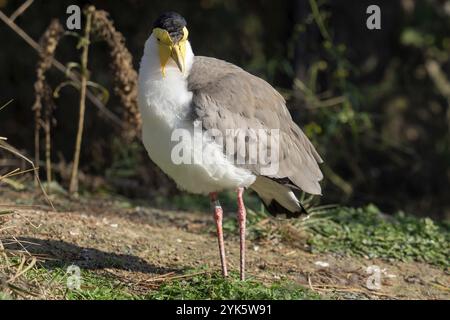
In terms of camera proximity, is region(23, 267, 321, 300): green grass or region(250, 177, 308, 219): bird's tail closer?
region(23, 267, 321, 300): green grass

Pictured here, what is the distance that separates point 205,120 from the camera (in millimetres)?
5492

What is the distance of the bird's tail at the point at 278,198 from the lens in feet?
20.6

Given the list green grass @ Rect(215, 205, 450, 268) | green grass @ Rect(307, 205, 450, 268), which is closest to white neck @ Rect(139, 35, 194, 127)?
green grass @ Rect(215, 205, 450, 268)

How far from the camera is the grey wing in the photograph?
5.61 m

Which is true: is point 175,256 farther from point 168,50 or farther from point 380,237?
point 380,237

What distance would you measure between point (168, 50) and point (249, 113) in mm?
729

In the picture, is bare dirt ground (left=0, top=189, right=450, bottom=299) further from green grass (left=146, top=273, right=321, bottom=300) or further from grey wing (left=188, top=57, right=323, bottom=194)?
grey wing (left=188, top=57, right=323, bottom=194)

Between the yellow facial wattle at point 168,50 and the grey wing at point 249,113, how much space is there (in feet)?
0.52

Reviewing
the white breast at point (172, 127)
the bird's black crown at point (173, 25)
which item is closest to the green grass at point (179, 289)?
Result: the white breast at point (172, 127)

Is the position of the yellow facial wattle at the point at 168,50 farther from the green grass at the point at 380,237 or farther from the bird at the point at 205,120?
the green grass at the point at 380,237

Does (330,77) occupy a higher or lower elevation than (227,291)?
higher

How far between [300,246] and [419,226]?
3.77 feet

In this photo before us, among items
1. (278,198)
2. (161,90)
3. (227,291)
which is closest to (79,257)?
(227,291)

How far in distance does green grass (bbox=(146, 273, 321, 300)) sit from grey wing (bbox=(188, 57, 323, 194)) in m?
0.84
